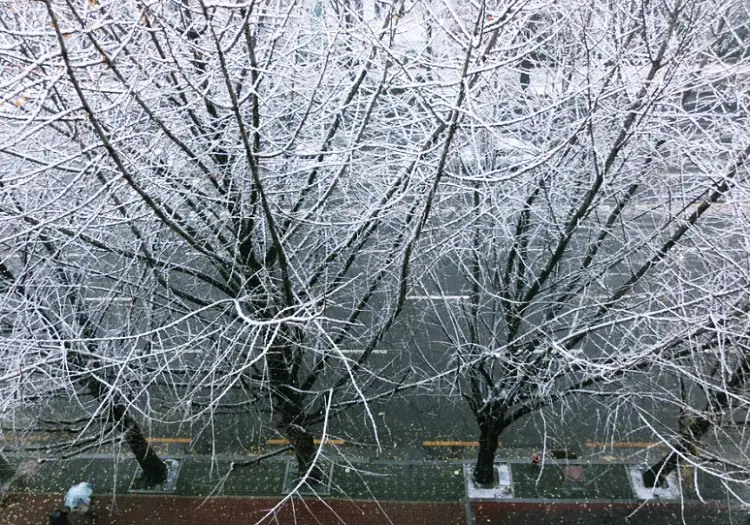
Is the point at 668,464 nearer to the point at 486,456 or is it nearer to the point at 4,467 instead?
the point at 486,456

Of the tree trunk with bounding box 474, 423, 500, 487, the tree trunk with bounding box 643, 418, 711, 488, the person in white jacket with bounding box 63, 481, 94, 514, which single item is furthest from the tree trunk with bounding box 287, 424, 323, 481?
the tree trunk with bounding box 643, 418, 711, 488

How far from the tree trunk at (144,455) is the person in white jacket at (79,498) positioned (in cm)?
87

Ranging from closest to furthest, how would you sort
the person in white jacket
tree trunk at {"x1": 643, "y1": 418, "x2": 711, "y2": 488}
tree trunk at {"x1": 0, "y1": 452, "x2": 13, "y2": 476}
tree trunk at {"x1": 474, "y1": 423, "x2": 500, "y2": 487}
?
tree trunk at {"x1": 643, "y1": 418, "x2": 711, "y2": 488}
tree trunk at {"x1": 474, "y1": 423, "x2": 500, "y2": 487}
the person in white jacket
tree trunk at {"x1": 0, "y1": 452, "x2": 13, "y2": 476}

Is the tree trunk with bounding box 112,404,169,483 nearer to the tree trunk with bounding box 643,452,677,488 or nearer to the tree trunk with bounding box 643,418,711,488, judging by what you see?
the tree trunk with bounding box 643,418,711,488

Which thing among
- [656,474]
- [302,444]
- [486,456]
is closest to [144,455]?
[302,444]

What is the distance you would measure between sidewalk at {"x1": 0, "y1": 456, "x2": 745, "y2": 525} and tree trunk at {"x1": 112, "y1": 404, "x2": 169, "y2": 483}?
29cm

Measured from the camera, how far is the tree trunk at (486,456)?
A: 28.5ft

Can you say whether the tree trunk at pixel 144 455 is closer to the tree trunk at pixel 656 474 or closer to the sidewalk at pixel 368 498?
the sidewalk at pixel 368 498

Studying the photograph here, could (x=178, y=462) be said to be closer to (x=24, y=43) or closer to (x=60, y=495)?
(x=60, y=495)

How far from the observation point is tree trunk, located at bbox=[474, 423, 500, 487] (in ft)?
28.5

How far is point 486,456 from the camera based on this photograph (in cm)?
916

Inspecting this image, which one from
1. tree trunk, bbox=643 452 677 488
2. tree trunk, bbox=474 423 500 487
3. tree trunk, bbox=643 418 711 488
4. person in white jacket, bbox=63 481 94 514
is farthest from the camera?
tree trunk, bbox=643 452 677 488

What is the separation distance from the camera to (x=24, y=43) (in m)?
5.67

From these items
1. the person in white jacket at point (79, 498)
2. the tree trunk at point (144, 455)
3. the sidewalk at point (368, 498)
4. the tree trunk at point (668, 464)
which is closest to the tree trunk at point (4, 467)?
the sidewalk at point (368, 498)
